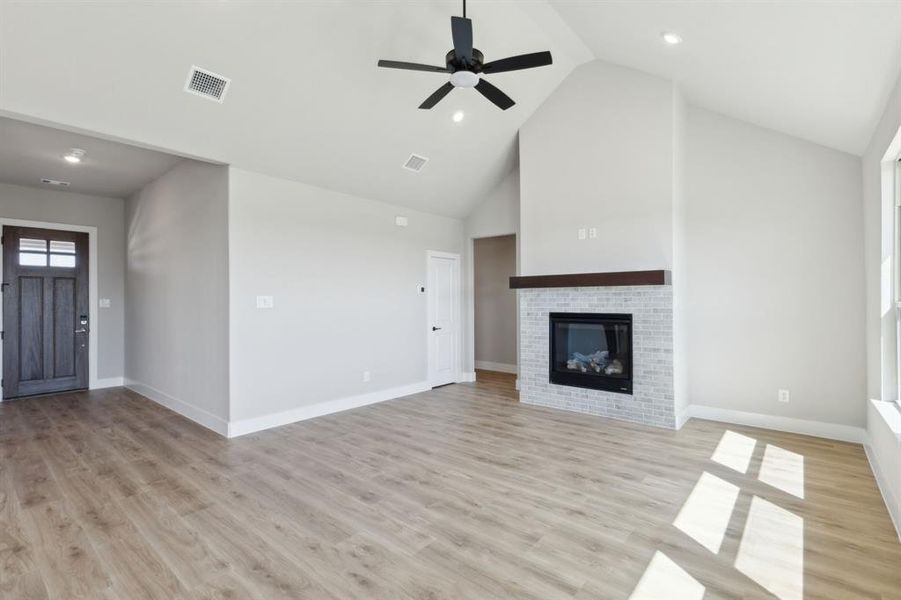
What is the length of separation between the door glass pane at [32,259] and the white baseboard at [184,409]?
217 cm

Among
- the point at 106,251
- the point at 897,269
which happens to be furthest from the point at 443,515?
the point at 106,251

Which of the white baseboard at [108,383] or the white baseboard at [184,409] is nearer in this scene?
the white baseboard at [184,409]

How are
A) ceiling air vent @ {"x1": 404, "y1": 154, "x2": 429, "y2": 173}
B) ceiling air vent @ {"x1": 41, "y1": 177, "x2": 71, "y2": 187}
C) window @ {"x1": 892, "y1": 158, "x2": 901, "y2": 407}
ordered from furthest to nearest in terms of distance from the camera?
ceiling air vent @ {"x1": 41, "y1": 177, "x2": 71, "y2": 187}
ceiling air vent @ {"x1": 404, "y1": 154, "x2": 429, "y2": 173}
window @ {"x1": 892, "y1": 158, "x2": 901, "y2": 407}

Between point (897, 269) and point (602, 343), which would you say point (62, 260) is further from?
point (897, 269)

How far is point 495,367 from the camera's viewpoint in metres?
8.28

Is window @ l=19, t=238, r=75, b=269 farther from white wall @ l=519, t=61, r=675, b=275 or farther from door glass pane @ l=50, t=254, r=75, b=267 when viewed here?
white wall @ l=519, t=61, r=675, b=275

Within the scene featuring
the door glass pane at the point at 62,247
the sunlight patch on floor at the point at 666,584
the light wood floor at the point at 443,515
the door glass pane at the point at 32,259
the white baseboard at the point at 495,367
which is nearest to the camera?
the sunlight patch on floor at the point at 666,584

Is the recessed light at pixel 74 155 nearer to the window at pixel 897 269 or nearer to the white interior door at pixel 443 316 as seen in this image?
the white interior door at pixel 443 316

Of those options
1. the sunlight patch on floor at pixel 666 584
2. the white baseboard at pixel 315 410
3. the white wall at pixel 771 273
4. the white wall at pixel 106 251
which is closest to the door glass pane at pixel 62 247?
the white wall at pixel 106 251

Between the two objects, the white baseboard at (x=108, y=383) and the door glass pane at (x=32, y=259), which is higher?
the door glass pane at (x=32, y=259)

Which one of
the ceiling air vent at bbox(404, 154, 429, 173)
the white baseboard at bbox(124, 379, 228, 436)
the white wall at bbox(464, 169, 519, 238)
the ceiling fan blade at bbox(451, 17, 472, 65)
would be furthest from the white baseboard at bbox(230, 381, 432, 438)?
the ceiling fan blade at bbox(451, 17, 472, 65)

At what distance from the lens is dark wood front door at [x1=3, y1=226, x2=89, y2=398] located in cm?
607

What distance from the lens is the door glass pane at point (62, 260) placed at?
647 cm

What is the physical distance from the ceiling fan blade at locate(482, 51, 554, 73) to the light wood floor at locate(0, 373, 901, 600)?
305 centimetres
